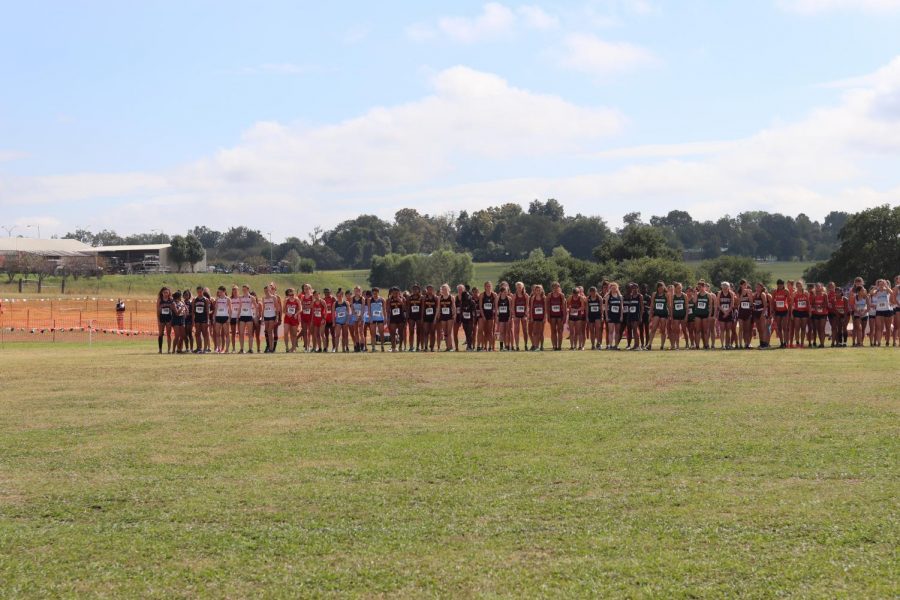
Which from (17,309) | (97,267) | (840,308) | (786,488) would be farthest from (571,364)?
(97,267)

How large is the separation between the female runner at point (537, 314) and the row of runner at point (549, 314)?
3 cm

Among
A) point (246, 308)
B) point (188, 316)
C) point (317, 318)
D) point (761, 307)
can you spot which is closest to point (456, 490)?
point (317, 318)

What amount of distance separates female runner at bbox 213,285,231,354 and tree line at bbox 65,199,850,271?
403ft

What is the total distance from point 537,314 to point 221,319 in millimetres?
8954

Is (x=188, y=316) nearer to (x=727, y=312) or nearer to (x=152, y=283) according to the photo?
(x=727, y=312)

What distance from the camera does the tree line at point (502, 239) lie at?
550 feet

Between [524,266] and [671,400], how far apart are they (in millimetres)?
73466

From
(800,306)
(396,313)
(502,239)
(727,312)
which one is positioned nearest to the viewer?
(727,312)

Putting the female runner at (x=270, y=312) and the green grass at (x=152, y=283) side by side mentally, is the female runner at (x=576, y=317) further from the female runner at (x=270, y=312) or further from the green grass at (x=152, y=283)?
the green grass at (x=152, y=283)

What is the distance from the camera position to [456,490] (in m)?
9.45

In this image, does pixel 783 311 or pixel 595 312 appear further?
pixel 595 312

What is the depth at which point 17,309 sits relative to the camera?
57344mm

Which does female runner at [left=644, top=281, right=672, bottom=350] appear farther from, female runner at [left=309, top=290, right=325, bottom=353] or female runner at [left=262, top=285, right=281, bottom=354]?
female runner at [left=262, top=285, right=281, bottom=354]

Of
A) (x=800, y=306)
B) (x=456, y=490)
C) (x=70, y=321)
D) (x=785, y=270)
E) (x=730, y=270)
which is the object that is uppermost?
(x=785, y=270)
